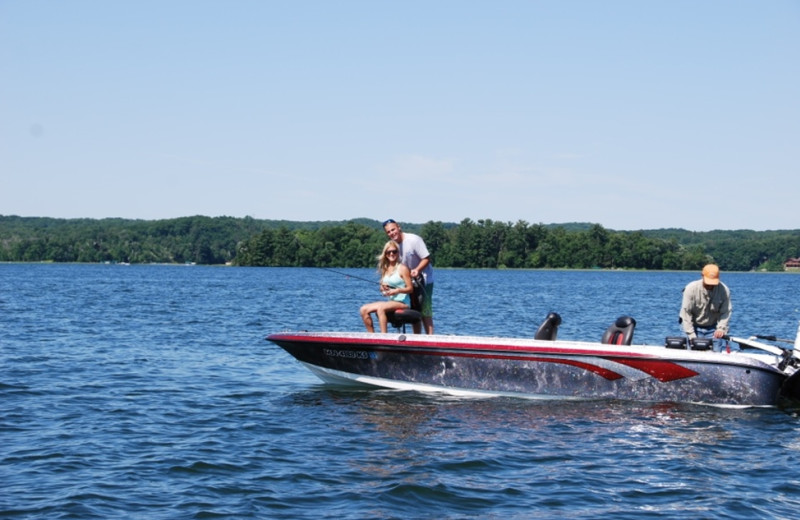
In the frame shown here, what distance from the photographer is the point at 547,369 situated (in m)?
11.5

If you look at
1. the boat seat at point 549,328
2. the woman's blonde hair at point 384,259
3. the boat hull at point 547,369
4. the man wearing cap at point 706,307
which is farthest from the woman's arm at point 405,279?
the man wearing cap at point 706,307

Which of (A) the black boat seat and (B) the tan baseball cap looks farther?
(A) the black boat seat

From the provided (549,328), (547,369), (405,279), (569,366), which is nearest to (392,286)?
(405,279)

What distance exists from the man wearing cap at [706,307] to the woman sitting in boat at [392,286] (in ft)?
11.4

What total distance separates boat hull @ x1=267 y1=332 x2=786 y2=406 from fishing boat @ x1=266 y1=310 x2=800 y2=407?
1 cm

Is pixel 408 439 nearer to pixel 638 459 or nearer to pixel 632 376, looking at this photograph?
pixel 638 459

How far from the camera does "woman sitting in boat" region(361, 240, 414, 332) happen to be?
11.8 meters

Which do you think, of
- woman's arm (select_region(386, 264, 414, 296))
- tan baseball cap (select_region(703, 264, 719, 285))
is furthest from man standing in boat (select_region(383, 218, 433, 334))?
tan baseball cap (select_region(703, 264, 719, 285))

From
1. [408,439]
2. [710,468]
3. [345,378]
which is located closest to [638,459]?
[710,468]

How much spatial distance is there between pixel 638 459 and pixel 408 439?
91.7 inches

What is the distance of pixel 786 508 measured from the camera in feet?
24.7

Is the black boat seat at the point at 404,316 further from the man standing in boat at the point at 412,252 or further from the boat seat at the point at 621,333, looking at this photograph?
the boat seat at the point at 621,333

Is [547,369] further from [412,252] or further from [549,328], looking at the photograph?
[412,252]

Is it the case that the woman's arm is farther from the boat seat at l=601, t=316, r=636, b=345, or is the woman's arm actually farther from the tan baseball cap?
the tan baseball cap
